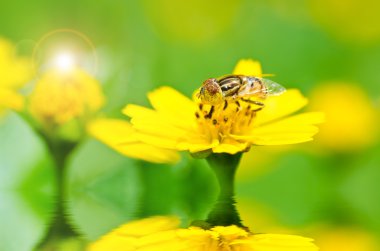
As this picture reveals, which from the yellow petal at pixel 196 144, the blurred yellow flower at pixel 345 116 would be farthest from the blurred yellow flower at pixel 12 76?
the blurred yellow flower at pixel 345 116

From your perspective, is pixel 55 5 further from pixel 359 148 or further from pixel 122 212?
pixel 359 148

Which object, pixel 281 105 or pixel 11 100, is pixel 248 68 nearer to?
pixel 281 105

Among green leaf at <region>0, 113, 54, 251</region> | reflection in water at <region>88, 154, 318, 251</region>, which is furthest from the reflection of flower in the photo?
green leaf at <region>0, 113, 54, 251</region>

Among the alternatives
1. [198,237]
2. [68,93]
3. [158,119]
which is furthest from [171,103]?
[198,237]

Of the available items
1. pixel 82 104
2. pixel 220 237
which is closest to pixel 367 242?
pixel 220 237

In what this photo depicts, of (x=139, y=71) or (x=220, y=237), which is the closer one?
(x=220, y=237)

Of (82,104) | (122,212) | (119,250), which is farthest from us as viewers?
(82,104)
